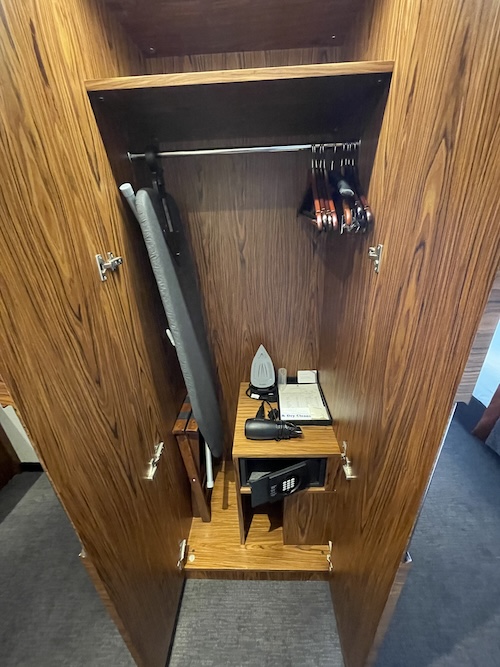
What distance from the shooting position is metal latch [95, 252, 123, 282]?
731mm

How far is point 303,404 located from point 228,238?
0.77 metres

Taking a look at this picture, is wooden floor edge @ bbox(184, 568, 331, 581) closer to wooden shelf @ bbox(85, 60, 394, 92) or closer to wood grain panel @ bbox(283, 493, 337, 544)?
wood grain panel @ bbox(283, 493, 337, 544)

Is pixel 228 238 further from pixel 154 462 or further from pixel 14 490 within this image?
pixel 14 490

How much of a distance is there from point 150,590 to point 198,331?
880 millimetres

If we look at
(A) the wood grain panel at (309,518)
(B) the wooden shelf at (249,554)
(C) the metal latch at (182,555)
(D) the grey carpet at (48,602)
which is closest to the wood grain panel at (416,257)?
(A) the wood grain panel at (309,518)

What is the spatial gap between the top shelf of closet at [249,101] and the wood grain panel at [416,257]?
0.09 meters

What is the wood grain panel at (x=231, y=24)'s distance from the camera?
74 cm

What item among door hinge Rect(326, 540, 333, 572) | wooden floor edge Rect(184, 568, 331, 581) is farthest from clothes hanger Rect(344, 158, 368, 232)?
wooden floor edge Rect(184, 568, 331, 581)

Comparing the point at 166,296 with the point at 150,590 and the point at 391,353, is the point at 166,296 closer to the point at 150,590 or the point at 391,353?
the point at 391,353

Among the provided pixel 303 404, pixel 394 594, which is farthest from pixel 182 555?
pixel 394 594

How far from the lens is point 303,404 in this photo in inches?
54.2

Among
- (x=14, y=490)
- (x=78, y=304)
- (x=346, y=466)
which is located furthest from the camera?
(x=14, y=490)

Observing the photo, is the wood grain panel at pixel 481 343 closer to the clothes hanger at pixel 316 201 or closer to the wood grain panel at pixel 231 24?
the clothes hanger at pixel 316 201

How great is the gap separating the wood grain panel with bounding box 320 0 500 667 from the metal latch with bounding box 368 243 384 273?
2 centimetres
